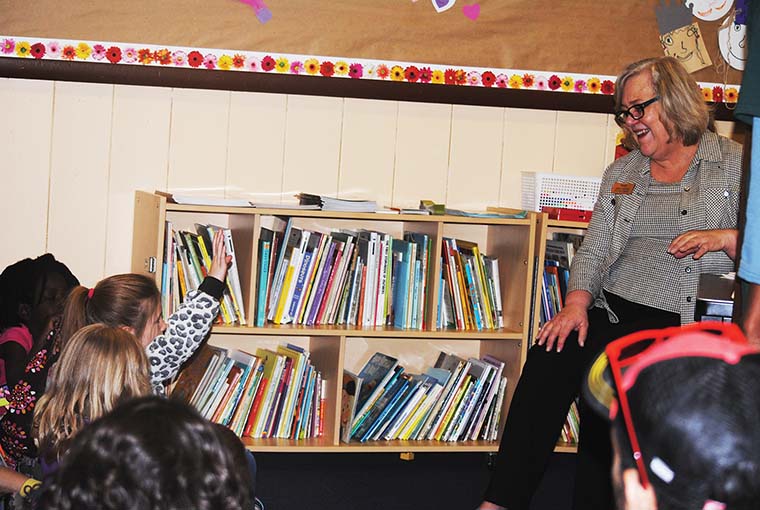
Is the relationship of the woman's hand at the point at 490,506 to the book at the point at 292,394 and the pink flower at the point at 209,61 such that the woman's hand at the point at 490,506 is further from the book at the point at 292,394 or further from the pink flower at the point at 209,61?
the pink flower at the point at 209,61

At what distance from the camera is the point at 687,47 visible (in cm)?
377

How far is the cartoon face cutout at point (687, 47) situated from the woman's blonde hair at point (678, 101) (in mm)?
857

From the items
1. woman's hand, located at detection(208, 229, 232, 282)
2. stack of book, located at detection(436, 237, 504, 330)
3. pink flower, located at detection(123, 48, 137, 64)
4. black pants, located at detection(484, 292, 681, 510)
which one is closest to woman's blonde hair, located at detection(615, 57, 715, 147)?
black pants, located at detection(484, 292, 681, 510)

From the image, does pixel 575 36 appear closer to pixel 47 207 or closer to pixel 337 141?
pixel 337 141

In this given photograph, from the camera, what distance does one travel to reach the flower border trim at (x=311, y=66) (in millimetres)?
3346

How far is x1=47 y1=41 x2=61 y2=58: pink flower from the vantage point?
131 inches

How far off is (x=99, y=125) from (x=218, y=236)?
632mm

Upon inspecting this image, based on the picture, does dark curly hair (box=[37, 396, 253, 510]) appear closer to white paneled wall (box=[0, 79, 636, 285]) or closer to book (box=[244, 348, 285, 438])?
book (box=[244, 348, 285, 438])

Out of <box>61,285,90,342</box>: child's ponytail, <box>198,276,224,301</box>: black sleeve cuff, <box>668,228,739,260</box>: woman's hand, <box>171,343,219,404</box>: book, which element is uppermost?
<box>668,228,739,260</box>: woman's hand

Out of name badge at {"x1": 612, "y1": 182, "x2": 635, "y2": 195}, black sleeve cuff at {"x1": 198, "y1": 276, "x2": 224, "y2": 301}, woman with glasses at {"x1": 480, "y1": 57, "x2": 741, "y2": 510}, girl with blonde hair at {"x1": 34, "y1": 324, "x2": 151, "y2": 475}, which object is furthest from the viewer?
name badge at {"x1": 612, "y1": 182, "x2": 635, "y2": 195}

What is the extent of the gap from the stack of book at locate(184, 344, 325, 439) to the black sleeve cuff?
0.54 m

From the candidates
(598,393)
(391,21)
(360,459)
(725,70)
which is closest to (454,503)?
(360,459)

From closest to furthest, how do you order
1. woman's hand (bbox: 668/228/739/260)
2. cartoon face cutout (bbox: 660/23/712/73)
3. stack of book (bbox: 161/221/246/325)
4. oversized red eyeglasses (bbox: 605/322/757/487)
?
1. oversized red eyeglasses (bbox: 605/322/757/487)
2. woman's hand (bbox: 668/228/739/260)
3. stack of book (bbox: 161/221/246/325)
4. cartoon face cutout (bbox: 660/23/712/73)

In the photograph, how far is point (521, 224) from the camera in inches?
137
